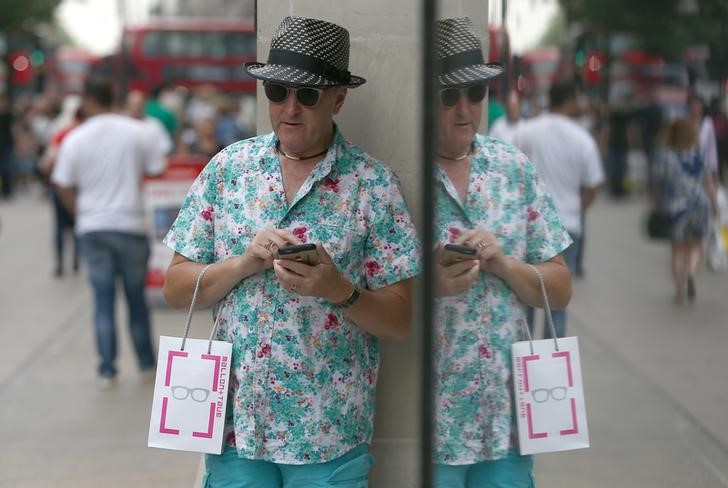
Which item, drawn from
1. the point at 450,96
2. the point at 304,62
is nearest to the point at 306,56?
the point at 304,62

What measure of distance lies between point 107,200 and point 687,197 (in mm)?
5675

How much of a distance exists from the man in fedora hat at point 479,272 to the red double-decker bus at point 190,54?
105 ft

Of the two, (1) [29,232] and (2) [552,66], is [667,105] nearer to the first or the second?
(2) [552,66]

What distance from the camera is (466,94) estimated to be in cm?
305

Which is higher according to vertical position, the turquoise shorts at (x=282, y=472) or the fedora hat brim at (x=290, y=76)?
the fedora hat brim at (x=290, y=76)

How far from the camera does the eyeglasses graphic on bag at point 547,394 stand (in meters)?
3.04

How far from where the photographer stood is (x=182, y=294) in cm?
310

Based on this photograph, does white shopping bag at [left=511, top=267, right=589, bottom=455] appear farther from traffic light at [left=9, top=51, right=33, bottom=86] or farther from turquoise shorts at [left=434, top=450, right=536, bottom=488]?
traffic light at [left=9, top=51, right=33, bottom=86]

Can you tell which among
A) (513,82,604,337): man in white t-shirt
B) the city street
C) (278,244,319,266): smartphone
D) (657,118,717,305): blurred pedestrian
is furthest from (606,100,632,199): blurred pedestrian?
(278,244,319,266): smartphone

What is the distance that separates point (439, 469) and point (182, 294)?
76 centimetres

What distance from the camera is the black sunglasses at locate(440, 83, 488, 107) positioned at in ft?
9.85

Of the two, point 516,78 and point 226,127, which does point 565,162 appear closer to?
point 516,78

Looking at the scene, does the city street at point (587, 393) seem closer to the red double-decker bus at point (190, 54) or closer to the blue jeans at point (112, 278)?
the blue jeans at point (112, 278)

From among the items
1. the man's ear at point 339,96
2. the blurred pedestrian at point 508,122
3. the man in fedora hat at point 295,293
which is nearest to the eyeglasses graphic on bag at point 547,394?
the man in fedora hat at point 295,293
